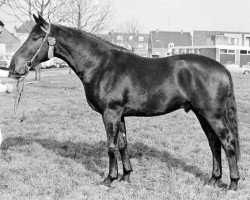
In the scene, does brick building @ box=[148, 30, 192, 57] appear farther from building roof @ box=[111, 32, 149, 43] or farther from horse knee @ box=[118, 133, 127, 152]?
horse knee @ box=[118, 133, 127, 152]

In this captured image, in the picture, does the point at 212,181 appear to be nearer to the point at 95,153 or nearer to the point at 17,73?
the point at 95,153

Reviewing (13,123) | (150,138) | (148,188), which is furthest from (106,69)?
(13,123)

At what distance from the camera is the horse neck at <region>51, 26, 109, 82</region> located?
18.6ft

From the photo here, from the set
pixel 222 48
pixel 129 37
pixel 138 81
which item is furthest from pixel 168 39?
pixel 138 81

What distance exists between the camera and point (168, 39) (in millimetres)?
94125

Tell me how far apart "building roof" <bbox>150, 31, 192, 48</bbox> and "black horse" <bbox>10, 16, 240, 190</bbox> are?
88.8m

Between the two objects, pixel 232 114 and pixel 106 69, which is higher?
pixel 106 69

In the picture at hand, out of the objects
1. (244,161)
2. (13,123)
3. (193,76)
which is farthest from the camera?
(13,123)

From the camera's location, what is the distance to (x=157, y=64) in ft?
18.5

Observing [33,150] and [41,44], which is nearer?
[41,44]

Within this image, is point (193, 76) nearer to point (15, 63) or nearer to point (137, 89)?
point (137, 89)

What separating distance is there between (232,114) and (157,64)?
136 cm

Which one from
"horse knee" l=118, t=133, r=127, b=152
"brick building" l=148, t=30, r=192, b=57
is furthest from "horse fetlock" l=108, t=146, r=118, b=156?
"brick building" l=148, t=30, r=192, b=57

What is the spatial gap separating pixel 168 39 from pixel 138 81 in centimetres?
9054
